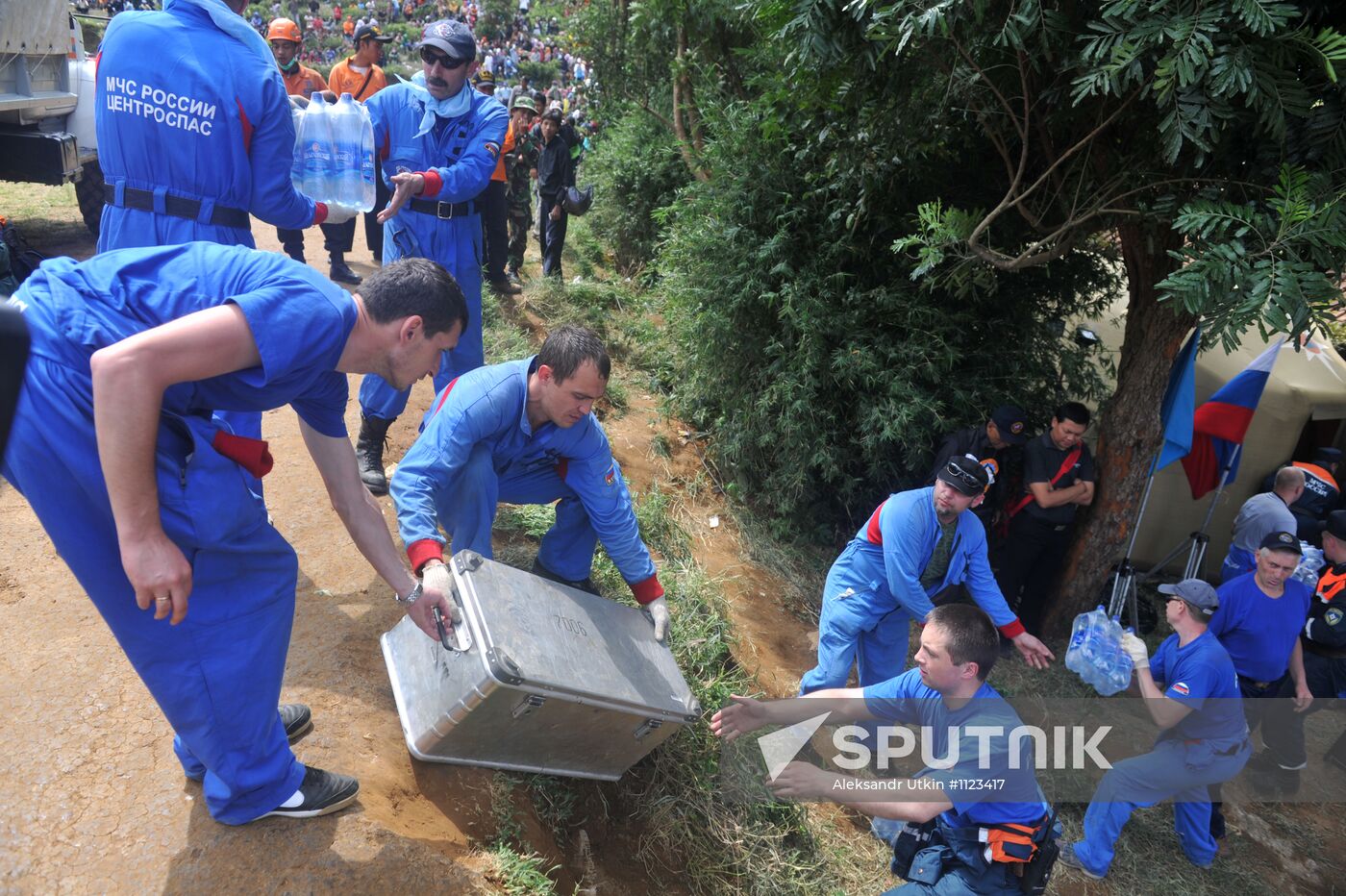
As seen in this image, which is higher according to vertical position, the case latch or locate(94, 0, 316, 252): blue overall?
locate(94, 0, 316, 252): blue overall

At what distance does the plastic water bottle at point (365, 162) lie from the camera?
14.7 feet

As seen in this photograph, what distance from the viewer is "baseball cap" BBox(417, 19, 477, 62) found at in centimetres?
471

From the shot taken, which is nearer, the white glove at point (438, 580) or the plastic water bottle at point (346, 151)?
the white glove at point (438, 580)

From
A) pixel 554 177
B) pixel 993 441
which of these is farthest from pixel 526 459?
pixel 554 177

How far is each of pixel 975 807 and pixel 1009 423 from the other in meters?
3.09

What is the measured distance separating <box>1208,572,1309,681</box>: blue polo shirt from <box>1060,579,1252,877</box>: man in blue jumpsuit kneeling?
568mm

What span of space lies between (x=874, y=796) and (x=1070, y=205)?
3548 millimetres

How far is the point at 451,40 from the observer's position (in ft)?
15.5

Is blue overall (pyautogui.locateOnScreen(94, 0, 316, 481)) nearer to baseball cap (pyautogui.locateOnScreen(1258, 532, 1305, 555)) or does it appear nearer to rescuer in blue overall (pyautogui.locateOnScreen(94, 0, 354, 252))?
rescuer in blue overall (pyautogui.locateOnScreen(94, 0, 354, 252))

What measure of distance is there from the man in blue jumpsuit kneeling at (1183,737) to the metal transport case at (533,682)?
2.56 meters

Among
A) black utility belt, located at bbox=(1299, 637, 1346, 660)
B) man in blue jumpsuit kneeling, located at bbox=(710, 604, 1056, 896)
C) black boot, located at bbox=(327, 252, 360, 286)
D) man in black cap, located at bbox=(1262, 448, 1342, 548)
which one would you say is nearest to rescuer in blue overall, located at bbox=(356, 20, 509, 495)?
man in blue jumpsuit kneeling, located at bbox=(710, 604, 1056, 896)

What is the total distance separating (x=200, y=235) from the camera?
3439mm

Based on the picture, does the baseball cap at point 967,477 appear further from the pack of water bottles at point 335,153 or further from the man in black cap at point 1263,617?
the pack of water bottles at point 335,153

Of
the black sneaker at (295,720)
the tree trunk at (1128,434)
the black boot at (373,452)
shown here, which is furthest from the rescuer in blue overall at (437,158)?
the tree trunk at (1128,434)
